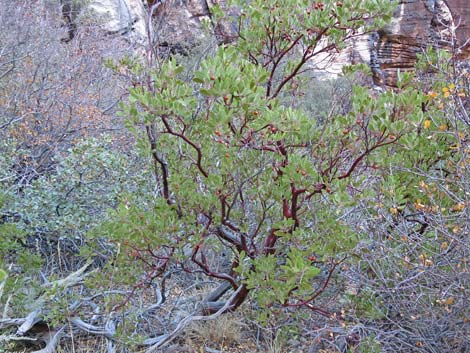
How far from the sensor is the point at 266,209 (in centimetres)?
272

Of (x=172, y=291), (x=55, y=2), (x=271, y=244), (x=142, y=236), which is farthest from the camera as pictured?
(x=55, y=2)

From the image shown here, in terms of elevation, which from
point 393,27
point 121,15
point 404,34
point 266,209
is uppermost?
point 121,15

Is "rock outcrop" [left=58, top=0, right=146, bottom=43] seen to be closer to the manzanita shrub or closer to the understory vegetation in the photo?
the understory vegetation

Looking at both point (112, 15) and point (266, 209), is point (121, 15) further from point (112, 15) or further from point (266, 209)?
point (266, 209)

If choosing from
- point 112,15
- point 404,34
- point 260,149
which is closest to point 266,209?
point 260,149

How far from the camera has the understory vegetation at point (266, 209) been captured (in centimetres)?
219

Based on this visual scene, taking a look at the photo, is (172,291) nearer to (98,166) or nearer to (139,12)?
(98,166)

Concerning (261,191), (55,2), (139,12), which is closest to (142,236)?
(261,191)

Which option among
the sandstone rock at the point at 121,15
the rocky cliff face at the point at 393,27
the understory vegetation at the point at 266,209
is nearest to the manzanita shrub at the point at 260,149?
the understory vegetation at the point at 266,209

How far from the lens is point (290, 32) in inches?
104

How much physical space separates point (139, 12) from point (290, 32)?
35.8 ft

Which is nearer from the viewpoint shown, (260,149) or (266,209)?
(260,149)

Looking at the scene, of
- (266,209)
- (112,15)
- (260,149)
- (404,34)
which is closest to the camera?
(260,149)

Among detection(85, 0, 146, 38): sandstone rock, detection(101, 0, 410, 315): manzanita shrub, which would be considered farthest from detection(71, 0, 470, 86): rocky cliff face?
detection(101, 0, 410, 315): manzanita shrub
